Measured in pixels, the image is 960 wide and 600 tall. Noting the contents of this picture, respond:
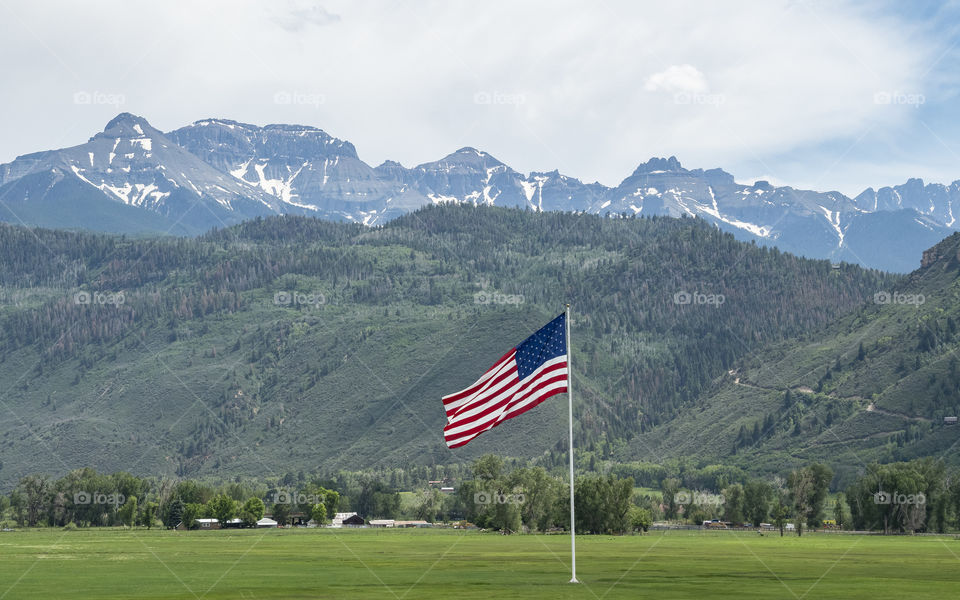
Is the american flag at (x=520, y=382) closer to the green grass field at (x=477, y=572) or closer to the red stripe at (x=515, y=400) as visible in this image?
the red stripe at (x=515, y=400)

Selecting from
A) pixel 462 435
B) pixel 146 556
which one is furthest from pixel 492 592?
pixel 146 556

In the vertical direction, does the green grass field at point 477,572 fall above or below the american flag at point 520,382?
below

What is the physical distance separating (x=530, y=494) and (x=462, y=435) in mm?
136997

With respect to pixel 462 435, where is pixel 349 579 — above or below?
below

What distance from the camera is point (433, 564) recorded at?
316 ft

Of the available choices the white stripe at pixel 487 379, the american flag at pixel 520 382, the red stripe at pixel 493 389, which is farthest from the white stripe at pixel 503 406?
the white stripe at pixel 487 379

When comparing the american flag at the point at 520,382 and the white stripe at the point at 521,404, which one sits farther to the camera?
the american flag at the point at 520,382

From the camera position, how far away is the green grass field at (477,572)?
67562 millimetres

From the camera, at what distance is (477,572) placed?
84938 millimetres

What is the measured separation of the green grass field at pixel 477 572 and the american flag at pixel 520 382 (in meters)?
9.65

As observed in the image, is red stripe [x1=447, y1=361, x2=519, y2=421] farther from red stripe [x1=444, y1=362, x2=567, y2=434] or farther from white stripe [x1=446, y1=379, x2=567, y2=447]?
white stripe [x1=446, y1=379, x2=567, y2=447]

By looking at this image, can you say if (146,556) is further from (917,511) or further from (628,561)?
(917,511)

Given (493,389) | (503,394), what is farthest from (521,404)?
(493,389)

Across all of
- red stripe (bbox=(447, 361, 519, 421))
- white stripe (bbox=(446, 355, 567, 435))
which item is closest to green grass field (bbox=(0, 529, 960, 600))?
white stripe (bbox=(446, 355, 567, 435))
